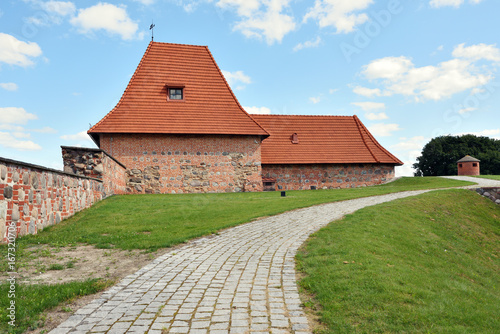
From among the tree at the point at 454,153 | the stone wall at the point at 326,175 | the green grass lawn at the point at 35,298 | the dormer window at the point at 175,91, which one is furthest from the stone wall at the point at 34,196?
the tree at the point at 454,153

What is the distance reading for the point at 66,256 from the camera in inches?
247

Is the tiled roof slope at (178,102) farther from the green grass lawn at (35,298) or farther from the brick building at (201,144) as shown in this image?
the green grass lawn at (35,298)

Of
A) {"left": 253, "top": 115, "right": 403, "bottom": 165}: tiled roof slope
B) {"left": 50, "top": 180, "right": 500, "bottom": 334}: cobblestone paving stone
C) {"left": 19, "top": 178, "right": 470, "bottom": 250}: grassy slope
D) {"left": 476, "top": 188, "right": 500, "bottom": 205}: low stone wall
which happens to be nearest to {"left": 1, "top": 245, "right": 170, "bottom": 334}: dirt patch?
{"left": 50, "top": 180, "right": 500, "bottom": 334}: cobblestone paving stone

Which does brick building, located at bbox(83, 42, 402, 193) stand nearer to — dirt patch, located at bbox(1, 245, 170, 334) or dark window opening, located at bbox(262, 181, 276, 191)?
dark window opening, located at bbox(262, 181, 276, 191)

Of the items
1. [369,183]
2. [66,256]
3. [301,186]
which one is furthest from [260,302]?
[369,183]

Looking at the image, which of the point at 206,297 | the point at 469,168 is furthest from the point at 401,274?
the point at 469,168

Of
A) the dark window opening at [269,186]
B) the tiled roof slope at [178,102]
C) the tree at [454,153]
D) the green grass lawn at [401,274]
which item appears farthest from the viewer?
the tree at [454,153]

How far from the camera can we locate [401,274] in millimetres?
5230

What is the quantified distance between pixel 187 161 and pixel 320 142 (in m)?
10.8

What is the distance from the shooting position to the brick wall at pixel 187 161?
66.2 feet

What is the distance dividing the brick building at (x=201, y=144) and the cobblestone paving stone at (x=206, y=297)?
556 inches

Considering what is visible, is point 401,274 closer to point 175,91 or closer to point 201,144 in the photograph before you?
point 201,144

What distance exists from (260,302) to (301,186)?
2118 centimetres

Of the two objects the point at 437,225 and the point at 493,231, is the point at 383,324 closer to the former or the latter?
the point at 437,225
